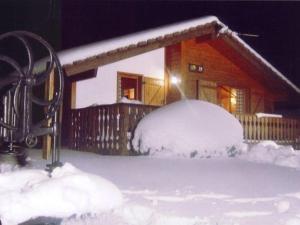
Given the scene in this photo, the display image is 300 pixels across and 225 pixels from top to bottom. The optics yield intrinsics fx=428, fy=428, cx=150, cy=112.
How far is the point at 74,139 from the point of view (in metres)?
12.1

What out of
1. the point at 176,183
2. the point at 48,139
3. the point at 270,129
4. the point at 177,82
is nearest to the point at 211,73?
the point at 177,82

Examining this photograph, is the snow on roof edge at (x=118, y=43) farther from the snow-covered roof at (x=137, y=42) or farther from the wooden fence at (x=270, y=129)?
the wooden fence at (x=270, y=129)

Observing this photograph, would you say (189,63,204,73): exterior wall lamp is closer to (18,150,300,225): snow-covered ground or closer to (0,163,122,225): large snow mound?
(18,150,300,225): snow-covered ground

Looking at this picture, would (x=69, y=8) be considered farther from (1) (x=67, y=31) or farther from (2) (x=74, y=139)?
(2) (x=74, y=139)

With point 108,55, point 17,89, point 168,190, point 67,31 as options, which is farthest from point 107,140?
point 67,31

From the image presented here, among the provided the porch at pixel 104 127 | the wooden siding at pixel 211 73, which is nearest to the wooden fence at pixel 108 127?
the porch at pixel 104 127

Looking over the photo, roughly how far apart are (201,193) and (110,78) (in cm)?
983

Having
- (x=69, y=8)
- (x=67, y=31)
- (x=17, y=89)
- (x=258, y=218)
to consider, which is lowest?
(x=258, y=218)

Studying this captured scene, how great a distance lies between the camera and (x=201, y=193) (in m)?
5.18

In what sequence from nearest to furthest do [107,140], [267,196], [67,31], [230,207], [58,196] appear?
[58,196], [230,207], [267,196], [107,140], [67,31]

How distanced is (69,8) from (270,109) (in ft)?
35.7

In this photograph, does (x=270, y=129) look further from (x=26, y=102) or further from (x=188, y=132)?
(x=26, y=102)

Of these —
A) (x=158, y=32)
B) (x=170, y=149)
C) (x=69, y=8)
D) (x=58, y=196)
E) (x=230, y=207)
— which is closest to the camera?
(x=58, y=196)

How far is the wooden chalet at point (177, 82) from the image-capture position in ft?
36.2
